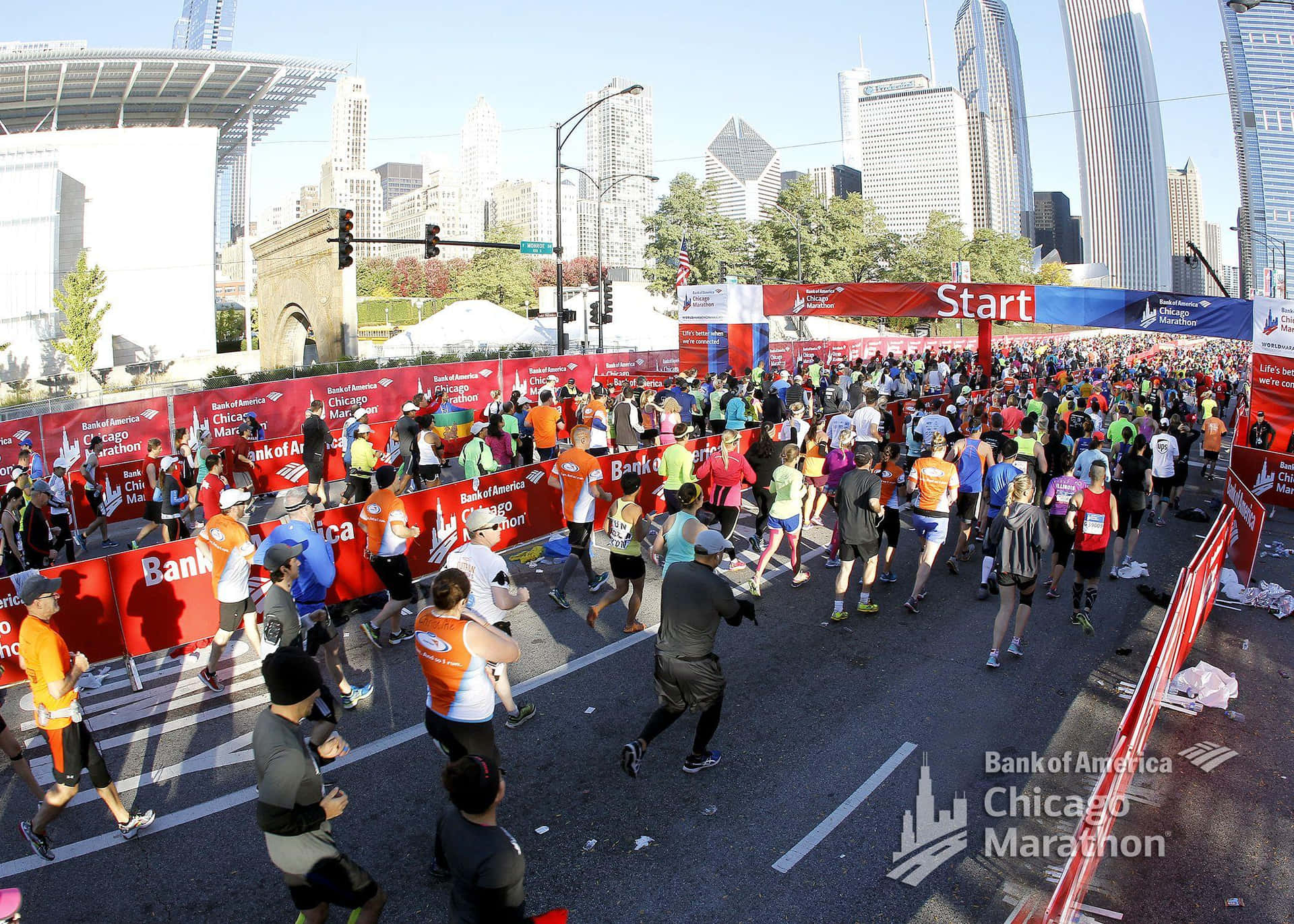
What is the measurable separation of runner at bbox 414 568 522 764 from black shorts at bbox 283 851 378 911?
1.03m

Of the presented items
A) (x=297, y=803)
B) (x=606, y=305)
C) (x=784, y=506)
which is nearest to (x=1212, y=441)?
(x=784, y=506)

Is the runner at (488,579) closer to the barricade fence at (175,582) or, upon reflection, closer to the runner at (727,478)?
the barricade fence at (175,582)

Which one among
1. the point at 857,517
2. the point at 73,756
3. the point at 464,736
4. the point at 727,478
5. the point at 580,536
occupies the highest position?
the point at 727,478

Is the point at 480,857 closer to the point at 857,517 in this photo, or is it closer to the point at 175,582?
the point at 857,517

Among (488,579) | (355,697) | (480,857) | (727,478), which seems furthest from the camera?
(727,478)

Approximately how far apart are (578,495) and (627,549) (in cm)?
142

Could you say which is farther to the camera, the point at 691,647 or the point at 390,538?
the point at 390,538

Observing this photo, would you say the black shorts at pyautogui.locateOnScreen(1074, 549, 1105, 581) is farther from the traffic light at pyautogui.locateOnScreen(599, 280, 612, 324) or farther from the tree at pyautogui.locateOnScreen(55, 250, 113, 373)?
the tree at pyautogui.locateOnScreen(55, 250, 113, 373)

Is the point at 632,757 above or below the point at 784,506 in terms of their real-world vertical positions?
below

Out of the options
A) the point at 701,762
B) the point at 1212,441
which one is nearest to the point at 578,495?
the point at 701,762

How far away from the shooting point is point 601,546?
12359 mm

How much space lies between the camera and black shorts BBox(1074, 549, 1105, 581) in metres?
8.98

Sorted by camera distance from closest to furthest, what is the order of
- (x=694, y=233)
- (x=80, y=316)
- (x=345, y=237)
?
(x=345, y=237), (x=80, y=316), (x=694, y=233)

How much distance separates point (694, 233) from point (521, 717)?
2197 inches
